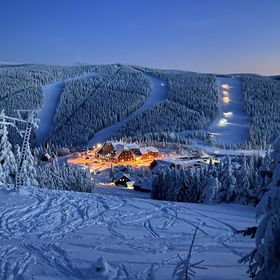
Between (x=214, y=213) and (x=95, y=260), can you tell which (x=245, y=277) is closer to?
(x=95, y=260)

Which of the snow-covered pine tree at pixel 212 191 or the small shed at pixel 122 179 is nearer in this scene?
the snow-covered pine tree at pixel 212 191

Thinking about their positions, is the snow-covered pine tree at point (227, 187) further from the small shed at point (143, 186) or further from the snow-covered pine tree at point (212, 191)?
the small shed at point (143, 186)

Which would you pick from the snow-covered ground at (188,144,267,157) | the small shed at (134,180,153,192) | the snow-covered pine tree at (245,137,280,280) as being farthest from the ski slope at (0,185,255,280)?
the snow-covered ground at (188,144,267,157)

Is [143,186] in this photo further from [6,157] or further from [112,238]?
[112,238]

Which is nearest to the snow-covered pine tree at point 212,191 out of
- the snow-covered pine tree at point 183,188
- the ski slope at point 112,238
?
the ski slope at point 112,238

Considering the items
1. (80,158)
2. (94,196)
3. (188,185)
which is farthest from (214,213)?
(80,158)

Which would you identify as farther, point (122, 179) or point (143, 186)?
point (122, 179)

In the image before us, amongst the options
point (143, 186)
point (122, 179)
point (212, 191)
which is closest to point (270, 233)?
point (212, 191)

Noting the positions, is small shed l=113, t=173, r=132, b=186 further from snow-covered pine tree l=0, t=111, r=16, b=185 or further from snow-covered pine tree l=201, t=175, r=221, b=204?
snow-covered pine tree l=0, t=111, r=16, b=185
